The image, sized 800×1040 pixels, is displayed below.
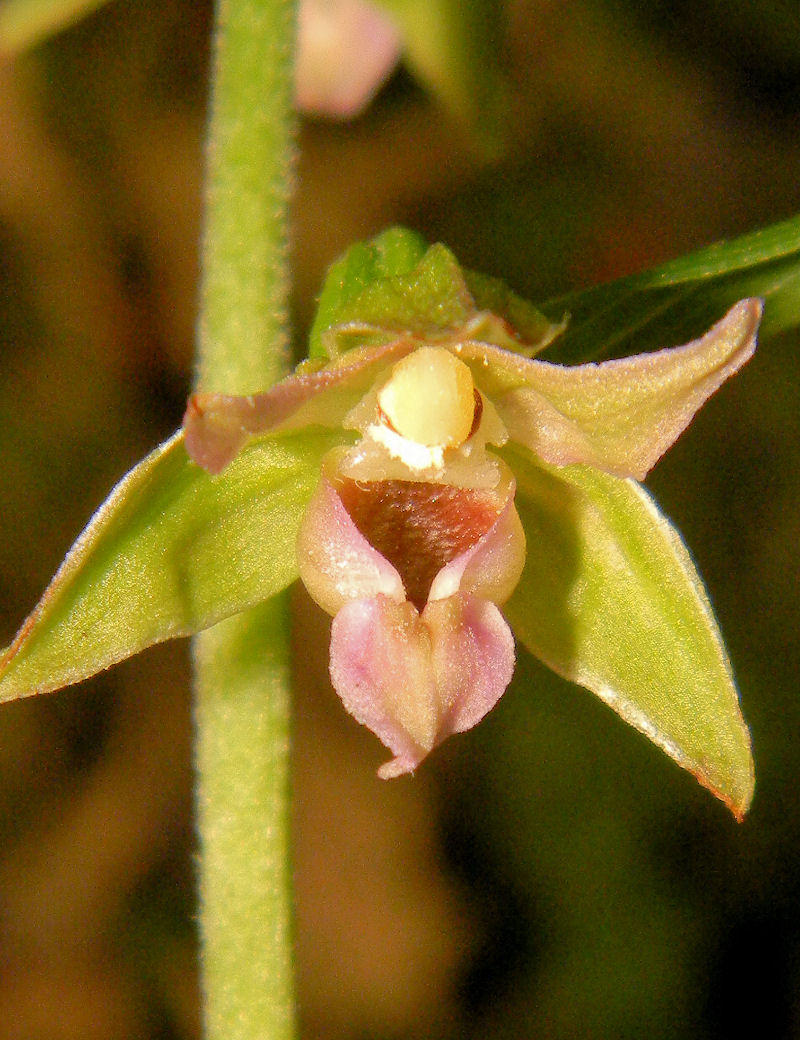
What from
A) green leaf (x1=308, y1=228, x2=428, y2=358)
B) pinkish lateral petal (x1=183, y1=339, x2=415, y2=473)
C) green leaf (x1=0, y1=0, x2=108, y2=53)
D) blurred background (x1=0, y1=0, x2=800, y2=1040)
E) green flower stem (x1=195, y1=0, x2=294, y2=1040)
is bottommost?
blurred background (x1=0, y1=0, x2=800, y2=1040)

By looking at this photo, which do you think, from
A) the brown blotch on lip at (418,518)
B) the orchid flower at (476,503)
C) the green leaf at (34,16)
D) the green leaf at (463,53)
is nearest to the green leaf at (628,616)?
the orchid flower at (476,503)

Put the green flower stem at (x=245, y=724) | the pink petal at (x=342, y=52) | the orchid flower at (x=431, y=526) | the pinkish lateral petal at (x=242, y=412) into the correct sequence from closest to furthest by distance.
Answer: the pinkish lateral petal at (x=242, y=412) < the orchid flower at (x=431, y=526) < the green flower stem at (x=245, y=724) < the pink petal at (x=342, y=52)

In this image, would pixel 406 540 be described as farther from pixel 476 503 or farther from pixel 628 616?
pixel 628 616

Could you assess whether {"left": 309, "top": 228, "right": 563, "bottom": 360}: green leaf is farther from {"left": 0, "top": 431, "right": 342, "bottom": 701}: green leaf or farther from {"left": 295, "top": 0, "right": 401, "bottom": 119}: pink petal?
{"left": 295, "top": 0, "right": 401, "bottom": 119}: pink petal

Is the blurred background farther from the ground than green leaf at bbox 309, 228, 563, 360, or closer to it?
closer to it

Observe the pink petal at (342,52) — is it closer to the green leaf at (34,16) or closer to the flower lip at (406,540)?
the green leaf at (34,16)

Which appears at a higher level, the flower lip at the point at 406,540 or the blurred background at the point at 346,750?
the flower lip at the point at 406,540

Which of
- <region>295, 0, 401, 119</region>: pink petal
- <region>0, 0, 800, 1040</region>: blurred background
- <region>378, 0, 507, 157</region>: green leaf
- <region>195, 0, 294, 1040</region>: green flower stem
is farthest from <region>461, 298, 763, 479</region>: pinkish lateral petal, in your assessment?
<region>0, 0, 800, 1040</region>: blurred background
